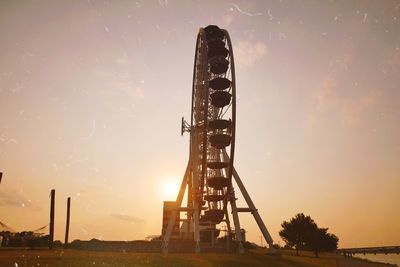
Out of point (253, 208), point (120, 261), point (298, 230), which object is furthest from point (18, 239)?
point (298, 230)

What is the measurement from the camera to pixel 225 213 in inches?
1838

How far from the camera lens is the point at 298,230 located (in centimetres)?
5153

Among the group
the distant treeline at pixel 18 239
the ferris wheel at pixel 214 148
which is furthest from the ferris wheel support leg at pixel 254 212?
the distant treeline at pixel 18 239

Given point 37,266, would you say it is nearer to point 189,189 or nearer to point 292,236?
point 189,189

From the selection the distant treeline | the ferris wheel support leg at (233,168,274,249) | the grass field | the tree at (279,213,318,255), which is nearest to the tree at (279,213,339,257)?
the tree at (279,213,318,255)

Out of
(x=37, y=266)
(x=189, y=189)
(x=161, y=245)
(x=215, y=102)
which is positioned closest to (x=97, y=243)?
(x=161, y=245)

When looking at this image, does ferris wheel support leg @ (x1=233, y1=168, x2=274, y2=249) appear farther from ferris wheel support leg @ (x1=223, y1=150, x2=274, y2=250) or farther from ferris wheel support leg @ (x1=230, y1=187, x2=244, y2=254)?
ferris wheel support leg @ (x1=230, y1=187, x2=244, y2=254)

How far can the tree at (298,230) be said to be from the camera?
166 ft

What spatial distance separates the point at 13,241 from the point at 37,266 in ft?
95.9

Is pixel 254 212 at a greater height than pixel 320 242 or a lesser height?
greater

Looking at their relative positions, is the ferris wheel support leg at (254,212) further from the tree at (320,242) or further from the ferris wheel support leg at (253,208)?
the tree at (320,242)

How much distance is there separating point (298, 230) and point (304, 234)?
1.79 meters

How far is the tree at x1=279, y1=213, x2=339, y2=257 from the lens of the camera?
48.2 m

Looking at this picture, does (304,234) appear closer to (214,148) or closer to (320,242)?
(320,242)
